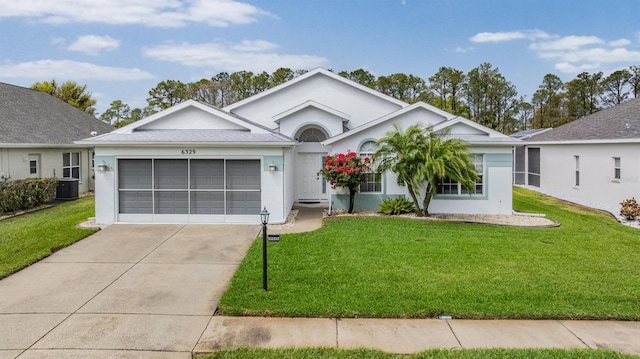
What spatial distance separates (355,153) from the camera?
14.6 m

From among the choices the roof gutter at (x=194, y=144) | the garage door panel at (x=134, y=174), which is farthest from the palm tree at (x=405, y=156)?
the garage door panel at (x=134, y=174)

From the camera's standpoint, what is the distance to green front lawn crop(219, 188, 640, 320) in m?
6.21

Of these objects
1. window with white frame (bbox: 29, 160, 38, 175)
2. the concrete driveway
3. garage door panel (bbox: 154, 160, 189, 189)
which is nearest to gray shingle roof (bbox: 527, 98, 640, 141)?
the concrete driveway

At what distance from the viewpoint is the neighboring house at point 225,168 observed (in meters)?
12.9

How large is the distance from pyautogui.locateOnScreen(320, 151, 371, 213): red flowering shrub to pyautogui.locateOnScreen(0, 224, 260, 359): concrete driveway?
4.16m

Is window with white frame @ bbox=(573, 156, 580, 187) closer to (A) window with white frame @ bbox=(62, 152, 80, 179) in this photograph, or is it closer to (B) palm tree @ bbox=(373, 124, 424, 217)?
(B) palm tree @ bbox=(373, 124, 424, 217)

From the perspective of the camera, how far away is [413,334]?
5.51 m

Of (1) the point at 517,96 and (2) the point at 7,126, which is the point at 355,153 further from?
(1) the point at 517,96

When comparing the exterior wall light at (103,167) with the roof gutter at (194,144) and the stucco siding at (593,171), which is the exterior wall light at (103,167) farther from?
the stucco siding at (593,171)

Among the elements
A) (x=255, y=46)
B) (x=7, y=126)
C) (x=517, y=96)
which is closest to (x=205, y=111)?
(x=7, y=126)

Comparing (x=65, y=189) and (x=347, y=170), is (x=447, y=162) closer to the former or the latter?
(x=347, y=170)

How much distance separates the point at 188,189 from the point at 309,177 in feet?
18.8

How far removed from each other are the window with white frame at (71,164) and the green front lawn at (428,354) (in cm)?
1830

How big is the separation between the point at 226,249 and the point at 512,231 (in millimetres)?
8045
